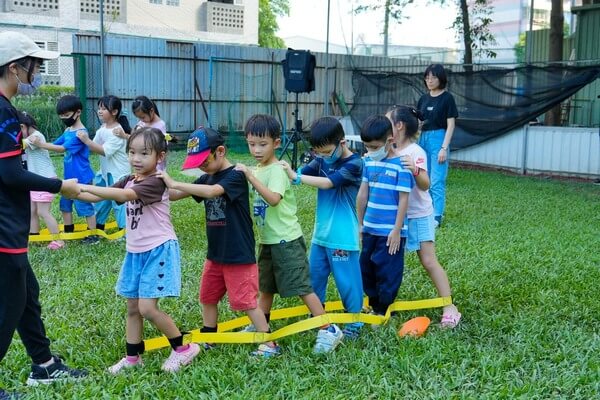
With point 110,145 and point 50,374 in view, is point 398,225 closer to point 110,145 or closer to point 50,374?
point 50,374

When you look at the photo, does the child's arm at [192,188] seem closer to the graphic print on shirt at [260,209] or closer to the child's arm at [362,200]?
the graphic print on shirt at [260,209]

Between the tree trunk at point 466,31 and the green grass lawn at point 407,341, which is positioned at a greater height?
the tree trunk at point 466,31

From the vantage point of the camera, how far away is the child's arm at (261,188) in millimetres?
3348

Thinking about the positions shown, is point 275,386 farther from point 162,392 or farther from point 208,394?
point 162,392

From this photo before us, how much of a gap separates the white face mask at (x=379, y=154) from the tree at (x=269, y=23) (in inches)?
1478

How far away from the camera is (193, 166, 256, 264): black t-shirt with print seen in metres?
3.42

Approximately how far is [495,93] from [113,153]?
9.30 meters

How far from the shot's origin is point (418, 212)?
4.19 metres

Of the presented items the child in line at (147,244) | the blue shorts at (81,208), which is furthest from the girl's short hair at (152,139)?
the blue shorts at (81,208)

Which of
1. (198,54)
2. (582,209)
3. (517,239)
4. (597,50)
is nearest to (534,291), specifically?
(517,239)

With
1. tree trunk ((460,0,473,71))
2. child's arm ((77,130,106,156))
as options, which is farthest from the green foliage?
tree trunk ((460,0,473,71))

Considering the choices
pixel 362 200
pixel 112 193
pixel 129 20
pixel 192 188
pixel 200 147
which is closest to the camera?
pixel 112 193

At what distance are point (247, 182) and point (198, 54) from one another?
42.7ft

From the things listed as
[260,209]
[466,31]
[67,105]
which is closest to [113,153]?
[67,105]
